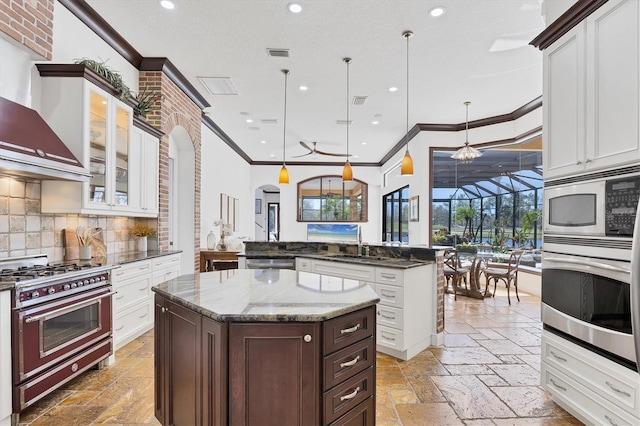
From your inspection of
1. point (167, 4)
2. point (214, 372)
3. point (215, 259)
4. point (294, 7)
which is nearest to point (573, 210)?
point (214, 372)

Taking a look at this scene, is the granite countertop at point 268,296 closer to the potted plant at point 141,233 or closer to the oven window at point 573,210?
the oven window at point 573,210

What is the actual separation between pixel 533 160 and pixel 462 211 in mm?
1858

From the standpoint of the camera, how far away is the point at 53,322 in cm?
239

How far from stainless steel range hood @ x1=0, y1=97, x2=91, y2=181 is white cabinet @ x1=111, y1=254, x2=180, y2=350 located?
3.23 ft

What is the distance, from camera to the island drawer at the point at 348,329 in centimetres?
155

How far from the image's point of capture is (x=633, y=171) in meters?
1.86

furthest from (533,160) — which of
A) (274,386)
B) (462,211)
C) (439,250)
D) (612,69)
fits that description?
(274,386)

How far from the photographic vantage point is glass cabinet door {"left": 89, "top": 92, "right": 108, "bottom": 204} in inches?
123

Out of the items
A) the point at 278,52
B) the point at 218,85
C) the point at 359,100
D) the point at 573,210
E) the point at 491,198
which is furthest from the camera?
the point at 491,198

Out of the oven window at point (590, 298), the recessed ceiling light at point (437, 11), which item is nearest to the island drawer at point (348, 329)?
the oven window at point (590, 298)

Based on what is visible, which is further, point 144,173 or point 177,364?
point 144,173

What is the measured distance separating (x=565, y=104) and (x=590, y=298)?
1.31m

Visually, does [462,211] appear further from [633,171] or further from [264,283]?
[264,283]

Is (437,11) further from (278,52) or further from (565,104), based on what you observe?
(278,52)
